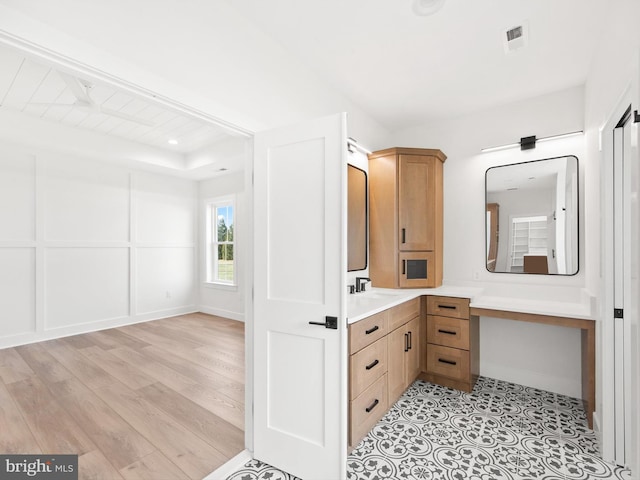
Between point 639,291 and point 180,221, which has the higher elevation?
point 180,221

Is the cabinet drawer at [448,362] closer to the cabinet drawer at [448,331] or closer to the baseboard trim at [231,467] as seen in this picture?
the cabinet drawer at [448,331]

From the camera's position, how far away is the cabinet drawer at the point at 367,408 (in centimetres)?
205

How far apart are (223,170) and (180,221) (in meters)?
1.42

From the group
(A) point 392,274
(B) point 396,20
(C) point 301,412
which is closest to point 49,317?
(C) point 301,412

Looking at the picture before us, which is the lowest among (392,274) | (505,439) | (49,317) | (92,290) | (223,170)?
(505,439)

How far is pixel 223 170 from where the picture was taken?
17.9 ft

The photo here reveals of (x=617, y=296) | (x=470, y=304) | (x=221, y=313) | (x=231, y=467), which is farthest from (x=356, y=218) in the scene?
(x=221, y=313)

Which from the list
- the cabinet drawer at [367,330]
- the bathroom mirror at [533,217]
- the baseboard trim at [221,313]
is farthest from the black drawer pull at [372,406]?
the baseboard trim at [221,313]

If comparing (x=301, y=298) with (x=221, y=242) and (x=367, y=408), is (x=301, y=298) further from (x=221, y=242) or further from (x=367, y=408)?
(x=221, y=242)

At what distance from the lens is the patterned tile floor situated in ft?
6.22

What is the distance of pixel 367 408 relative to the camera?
2.19 m

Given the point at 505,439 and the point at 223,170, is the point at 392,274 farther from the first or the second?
the point at 223,170

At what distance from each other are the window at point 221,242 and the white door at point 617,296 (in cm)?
502

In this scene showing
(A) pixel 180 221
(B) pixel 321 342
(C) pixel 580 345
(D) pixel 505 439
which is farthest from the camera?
(A) pixel 180 221
